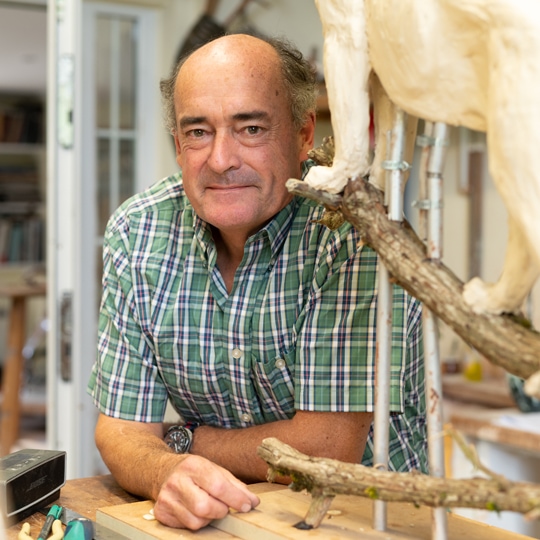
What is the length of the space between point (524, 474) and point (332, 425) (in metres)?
1.36

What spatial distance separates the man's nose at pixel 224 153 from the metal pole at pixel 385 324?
0.40 m

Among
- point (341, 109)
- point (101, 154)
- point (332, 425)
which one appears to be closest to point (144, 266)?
point (332, 425)

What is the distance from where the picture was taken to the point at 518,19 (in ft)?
2.56

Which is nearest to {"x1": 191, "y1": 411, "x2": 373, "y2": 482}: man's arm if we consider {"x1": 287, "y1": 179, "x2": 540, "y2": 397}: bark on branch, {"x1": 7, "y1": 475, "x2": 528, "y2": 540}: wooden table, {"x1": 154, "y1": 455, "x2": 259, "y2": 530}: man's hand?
{"x1": 7, "y1": 475, "x2": 528, "y2": 540}: wooden table

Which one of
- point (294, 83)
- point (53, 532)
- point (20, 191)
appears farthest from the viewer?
point (20, 191)

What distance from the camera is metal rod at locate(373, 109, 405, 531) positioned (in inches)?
37.9

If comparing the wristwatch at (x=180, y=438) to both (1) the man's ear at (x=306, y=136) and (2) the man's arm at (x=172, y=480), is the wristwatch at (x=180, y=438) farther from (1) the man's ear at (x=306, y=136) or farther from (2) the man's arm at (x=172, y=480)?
(1) the man's ear at (x=306, y=136)

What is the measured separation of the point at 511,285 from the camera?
0.85 metres

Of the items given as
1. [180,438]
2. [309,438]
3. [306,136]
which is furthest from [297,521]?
[306,136]

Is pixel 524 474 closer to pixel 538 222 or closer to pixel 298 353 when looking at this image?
pixel 298 353

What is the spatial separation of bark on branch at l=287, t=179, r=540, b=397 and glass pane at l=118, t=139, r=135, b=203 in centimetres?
262

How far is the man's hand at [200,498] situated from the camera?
1.06 m

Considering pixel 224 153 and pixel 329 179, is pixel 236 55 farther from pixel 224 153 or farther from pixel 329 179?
pixel 329 179

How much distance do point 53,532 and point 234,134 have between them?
2.11ft
